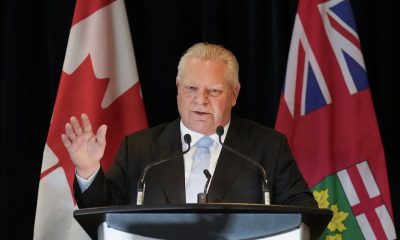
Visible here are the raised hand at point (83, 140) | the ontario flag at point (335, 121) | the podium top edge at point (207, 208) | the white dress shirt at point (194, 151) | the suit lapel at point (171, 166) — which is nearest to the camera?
the podium top edge at point (207, 208)

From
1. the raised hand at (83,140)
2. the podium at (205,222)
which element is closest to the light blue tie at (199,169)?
the raised hand at (83,140)

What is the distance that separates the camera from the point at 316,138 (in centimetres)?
351

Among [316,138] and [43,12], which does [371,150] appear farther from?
[43,12]

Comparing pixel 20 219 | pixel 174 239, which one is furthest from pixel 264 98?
pixel 174 239

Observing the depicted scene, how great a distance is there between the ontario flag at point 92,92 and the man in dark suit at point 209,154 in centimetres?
70

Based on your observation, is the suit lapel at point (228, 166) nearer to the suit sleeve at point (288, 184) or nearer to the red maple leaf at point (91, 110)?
the suit sleeve at point (288, 184)

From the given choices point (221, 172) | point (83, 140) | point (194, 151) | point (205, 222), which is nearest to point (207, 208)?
point (205, 222)

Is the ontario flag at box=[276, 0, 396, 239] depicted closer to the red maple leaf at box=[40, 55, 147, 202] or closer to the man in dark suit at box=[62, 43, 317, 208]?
the man in dark suit at box=[62, 43, 317, 208]

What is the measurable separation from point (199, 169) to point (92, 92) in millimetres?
1043

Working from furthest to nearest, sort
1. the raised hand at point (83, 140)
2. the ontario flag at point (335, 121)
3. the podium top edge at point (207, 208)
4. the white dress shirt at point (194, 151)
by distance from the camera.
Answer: the ontario flag at point (335, 121) < the white dress shirt at point (194, 151) < the raised hand at point (83, 140) < the podium top edge at point (207, 208)

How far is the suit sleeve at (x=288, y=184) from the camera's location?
264 cm

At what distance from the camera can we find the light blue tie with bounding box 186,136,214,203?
267 centimetres

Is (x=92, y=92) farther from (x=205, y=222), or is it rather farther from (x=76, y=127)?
(x=205, y=222)

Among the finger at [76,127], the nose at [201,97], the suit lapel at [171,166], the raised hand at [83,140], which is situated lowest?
the suit lapel at [171,166]
